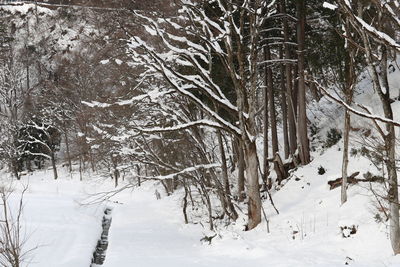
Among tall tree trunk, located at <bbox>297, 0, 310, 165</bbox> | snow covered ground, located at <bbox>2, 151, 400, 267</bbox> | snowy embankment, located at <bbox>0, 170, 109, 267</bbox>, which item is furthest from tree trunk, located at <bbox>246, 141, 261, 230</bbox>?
snowy embankment, located at <bbox>0, 170, 109, 267</bbox>

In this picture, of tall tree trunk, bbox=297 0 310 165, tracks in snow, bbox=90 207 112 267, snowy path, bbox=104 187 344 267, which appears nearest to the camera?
snowy path, bbox=104 187 344 267

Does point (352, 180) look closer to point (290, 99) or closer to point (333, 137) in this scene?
point (333, 137)

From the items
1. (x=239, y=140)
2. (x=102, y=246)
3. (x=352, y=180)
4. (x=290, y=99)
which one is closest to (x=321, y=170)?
(x=352, y=180)

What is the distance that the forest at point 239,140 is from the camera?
7.19 m

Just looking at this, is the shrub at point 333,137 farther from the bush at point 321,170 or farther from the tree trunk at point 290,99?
the bush at point 321,170

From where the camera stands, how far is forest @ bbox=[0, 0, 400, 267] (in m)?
7.19

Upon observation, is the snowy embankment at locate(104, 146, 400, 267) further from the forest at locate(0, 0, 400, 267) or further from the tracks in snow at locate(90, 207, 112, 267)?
the tracks in snow at locate(90, 207, 112, 267)

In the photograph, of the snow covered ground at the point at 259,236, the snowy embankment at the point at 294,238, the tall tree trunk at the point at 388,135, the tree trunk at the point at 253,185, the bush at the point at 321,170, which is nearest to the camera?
the tall tree trunk at the point at 388,135

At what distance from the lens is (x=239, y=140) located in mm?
9688

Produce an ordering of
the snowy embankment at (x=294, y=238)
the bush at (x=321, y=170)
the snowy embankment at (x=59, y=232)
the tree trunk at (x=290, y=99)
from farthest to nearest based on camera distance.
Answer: the tree trunk at (x=290, y=99)
the bush at (x=321, y=170)
the snowy embankment at (x=59, y=232)
the snowy embankment at (x=294, y=238)

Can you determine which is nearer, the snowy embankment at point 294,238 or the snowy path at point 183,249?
the snowy embankment at point 294,238

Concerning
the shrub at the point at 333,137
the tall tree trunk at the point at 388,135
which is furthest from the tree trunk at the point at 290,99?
the tall tree trunk at the point at 388,135

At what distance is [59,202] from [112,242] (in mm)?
9718

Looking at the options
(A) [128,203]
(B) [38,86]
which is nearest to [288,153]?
(A) [128,203]
